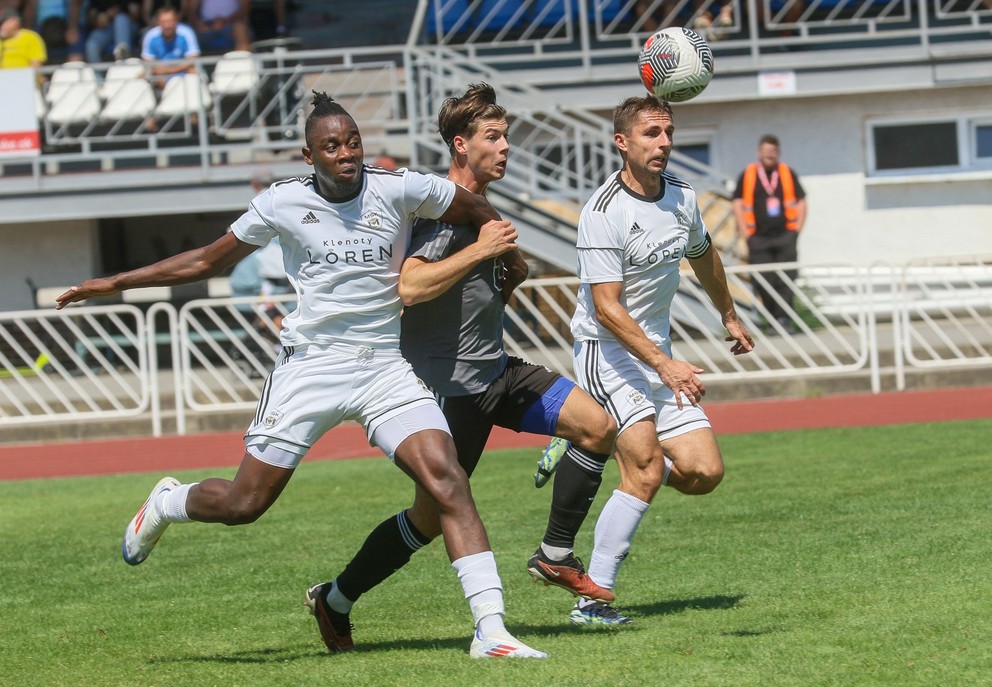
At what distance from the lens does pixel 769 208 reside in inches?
659

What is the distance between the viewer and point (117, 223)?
859 inches

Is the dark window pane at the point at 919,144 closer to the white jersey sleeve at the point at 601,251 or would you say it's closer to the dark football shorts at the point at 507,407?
the white jersey sleeve at the point at 601,251

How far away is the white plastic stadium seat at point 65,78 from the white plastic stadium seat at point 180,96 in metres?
0.86

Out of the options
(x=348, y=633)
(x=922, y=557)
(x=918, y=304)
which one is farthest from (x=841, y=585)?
(x=918, y=304)

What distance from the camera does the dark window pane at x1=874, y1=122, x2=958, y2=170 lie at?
20094 millimetres

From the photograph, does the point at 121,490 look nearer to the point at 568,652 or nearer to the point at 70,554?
the point at 70,554

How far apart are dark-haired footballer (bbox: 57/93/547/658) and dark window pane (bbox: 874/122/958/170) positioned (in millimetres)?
15269

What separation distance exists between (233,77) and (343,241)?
12809 millimetres

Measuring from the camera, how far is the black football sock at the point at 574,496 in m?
6.54

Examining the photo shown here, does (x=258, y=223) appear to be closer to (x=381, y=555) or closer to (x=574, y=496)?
(x=381, y=555)

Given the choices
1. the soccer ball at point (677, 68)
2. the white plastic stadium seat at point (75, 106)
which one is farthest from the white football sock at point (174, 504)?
the white plastic stadium seat at point (75, 106)

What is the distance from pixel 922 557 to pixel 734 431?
5970mm

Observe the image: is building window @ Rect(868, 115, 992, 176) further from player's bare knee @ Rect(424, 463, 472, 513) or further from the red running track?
player's bare knee @ Rect(424, 463, 472, 513)

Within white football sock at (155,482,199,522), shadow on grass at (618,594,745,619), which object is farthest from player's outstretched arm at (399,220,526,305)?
shadow on grass at (618,594,745,619)
